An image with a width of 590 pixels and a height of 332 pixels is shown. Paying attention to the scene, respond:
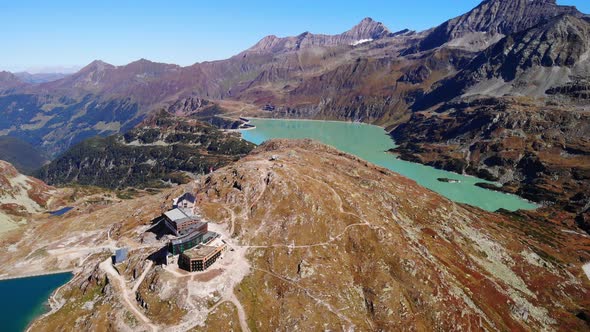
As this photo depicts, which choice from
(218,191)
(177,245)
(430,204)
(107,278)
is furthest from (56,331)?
(430,204)

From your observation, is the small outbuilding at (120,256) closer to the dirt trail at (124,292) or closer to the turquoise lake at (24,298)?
the dirt trail at (124,292)

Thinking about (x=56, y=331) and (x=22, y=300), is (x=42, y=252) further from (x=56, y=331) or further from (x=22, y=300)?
(x=56, y=331)

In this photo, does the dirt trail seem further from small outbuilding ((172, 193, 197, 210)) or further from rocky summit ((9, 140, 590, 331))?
small outbuilding ((172, 193, 197, 210))

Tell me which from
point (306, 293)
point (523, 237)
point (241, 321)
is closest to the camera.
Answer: point (241, 321)

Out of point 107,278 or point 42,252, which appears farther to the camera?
point 42,252

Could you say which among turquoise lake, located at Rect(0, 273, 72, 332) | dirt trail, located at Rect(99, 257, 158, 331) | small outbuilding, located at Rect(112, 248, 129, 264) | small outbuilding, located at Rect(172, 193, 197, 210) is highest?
small outbuilding, located at Rect(172, 193, 197, 210)

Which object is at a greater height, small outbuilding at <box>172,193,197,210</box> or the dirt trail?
small outbuilding at <box>172,193,197,210</box>

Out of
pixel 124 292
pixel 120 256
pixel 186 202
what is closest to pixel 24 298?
pixel 120 256

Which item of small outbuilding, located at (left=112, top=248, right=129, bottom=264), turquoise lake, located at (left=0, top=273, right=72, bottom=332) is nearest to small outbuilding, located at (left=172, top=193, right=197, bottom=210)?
small outbuilding, located at (left=112, top=248, right=129, bottom=264)

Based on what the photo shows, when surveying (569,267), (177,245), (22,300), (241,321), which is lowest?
(569,267)
